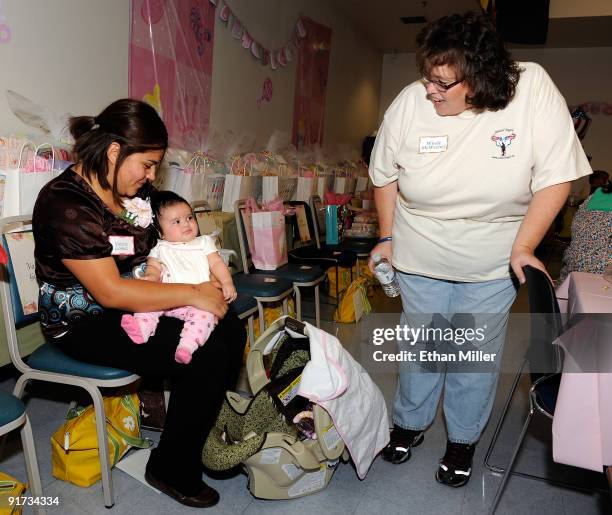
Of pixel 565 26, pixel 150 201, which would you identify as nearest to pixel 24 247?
pixel 150 201

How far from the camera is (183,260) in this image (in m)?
1.84

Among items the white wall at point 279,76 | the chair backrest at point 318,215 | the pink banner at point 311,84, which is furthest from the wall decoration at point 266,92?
the chair backrest at point 318,215

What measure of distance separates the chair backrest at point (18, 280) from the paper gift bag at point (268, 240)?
1.38 m

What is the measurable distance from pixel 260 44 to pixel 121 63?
1779mm

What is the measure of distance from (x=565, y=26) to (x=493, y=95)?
685 centimetres

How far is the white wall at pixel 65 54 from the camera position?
2.25m

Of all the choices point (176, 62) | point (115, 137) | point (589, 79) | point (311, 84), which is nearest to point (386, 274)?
point (115, 137)

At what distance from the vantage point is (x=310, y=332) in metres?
1.71

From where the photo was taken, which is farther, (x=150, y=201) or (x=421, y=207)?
(x=150, y=201)

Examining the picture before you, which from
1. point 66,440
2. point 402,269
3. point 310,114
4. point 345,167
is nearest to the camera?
point 66,440

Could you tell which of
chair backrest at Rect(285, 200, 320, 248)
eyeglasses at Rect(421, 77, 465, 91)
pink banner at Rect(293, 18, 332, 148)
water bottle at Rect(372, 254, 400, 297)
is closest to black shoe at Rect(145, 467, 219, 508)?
water bottle at Rect(372, 254, 400, 297)

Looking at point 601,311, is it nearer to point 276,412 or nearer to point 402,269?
point 402,269

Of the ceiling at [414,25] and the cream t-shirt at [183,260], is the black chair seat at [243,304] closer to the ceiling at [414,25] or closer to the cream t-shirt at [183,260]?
the cream t-shirt at [183,260]

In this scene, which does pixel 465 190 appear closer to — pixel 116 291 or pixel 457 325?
pixel 457 325
